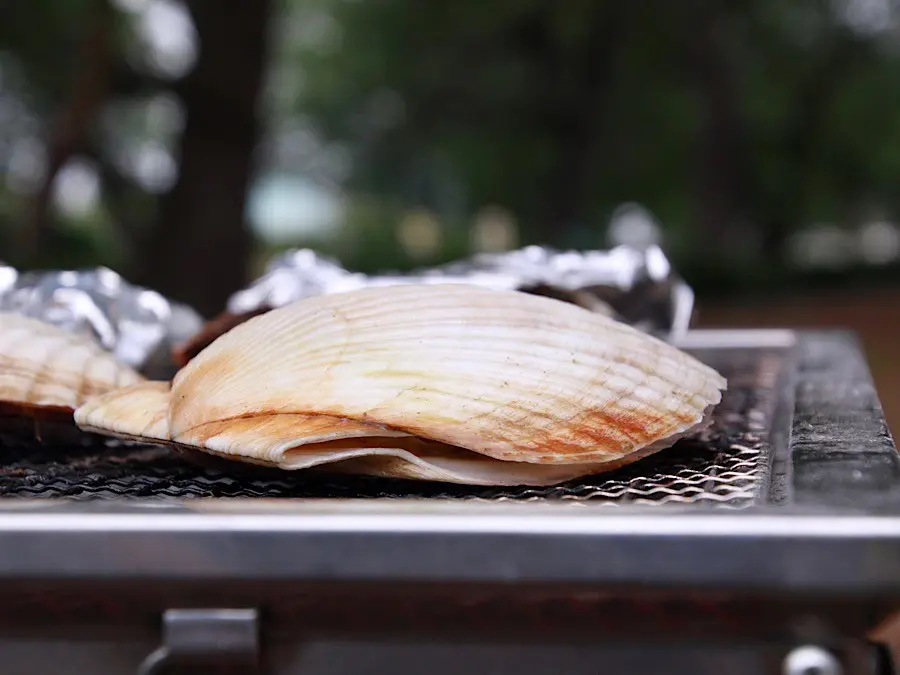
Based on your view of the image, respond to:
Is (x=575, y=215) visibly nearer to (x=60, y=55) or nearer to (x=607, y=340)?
(x=60, y=55)

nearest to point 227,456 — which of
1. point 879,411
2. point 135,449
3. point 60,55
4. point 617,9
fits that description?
point 135,449

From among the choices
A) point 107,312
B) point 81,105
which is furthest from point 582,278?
point 81,105

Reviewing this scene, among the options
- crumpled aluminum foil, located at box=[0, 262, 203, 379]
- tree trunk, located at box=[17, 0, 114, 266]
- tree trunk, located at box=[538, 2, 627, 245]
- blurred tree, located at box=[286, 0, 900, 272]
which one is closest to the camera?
crumpled aluminum foil, located at box=[0, 262, 203, 379]

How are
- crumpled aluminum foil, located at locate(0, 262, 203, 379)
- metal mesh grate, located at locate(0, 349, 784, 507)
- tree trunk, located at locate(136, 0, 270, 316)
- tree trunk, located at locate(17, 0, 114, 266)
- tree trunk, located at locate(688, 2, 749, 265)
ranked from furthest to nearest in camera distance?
1. tree trunk, located at locate(688, 2, 749, 265)
2. tree trunk, located at locate(136, 0, 270, 316)
3. tree trunk, located at locate(17, 0, 114, 266)
4. crumpled aluminum foil, located at locate(0, 262, 203, 379)
5. metal mesh grate, located at locate(0, 349, 784, 507)

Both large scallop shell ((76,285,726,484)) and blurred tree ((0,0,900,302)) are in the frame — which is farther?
blurred tree ((0,0,900,302))

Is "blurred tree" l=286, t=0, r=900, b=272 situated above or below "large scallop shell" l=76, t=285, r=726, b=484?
above

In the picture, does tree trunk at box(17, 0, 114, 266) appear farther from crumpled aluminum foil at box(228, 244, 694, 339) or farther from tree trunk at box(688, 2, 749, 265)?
tree trunk at box(688, 2, 749, 265)

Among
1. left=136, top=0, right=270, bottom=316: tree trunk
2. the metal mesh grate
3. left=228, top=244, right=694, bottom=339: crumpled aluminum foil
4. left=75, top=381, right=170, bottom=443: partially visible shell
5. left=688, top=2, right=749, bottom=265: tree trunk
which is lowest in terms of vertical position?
the metal mesh grate

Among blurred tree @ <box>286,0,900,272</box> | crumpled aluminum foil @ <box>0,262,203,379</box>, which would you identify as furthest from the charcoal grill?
blurred tree @ <box>286,0,900,272</box>

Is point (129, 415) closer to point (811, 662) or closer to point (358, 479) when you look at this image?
point (358, 479)
